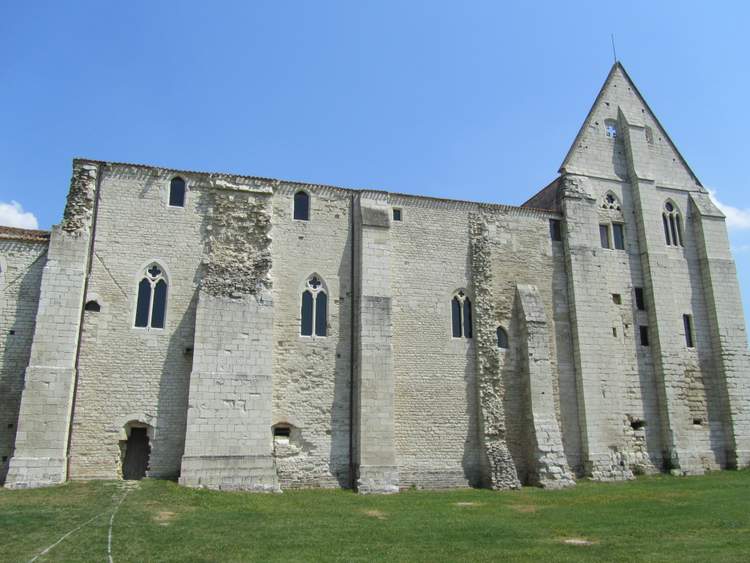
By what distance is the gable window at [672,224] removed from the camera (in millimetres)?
25844

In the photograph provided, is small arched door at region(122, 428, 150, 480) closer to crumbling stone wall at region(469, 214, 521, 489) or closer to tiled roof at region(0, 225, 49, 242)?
tiled roof at region(0, 225, 49, 242)

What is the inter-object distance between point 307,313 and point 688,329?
51.0 ft

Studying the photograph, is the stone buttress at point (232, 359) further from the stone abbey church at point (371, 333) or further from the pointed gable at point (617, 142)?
the pointed gable at point (617, 142)

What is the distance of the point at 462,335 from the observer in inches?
872

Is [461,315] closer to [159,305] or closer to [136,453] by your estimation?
[159,305]

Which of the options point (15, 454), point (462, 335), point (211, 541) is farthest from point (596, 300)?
point (15, 454)

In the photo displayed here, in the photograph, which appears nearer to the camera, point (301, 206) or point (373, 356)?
point (373, 356)

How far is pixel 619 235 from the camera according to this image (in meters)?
25.3

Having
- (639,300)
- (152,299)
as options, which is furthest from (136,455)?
Result: (639,300)

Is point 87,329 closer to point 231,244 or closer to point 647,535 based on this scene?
point 231,244

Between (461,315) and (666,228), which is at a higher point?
(666,228)

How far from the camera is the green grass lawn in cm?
1080

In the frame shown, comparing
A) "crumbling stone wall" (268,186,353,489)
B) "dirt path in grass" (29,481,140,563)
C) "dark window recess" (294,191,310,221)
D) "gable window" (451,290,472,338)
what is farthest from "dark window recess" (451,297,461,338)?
"dirt path in grass" (29,481,140,563)

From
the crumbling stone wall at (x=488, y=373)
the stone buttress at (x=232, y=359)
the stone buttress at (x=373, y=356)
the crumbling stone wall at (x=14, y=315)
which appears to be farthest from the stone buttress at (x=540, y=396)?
the crumbling stone wall at (x=14, y=315)
